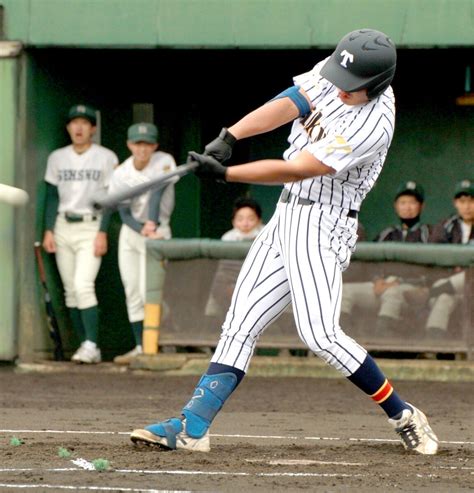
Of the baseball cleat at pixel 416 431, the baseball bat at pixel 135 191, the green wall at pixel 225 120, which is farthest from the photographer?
the green wall at pixel 225 120

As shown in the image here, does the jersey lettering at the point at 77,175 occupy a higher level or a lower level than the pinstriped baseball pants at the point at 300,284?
higher

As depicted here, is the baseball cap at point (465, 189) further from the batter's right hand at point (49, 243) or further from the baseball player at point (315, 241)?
the baseball player at point (315, 241)

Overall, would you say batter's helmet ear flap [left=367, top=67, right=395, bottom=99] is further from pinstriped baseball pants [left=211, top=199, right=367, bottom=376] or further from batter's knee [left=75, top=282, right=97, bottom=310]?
batter's knee [left=75, top=282, right=97, bottom=310]

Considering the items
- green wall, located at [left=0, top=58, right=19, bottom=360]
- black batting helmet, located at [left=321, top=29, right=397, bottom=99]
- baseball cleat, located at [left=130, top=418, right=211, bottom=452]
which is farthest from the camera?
green wall, located at [left=0, top=58, right=19, bottom=360]

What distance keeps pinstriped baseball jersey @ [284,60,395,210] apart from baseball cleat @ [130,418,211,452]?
1.07 metres

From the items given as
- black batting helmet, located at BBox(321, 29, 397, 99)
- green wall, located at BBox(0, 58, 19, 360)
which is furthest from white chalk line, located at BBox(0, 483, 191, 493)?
green wall, located at BBox(0, 58, 19, 360)

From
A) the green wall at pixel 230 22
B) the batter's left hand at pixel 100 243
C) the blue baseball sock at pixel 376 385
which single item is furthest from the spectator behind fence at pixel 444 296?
the blue baseball sock at pixel 376 385

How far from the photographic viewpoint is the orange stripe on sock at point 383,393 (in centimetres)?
600

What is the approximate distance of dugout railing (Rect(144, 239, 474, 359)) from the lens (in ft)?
32.2

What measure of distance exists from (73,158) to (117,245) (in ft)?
3.51

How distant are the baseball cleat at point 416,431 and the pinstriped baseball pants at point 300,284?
343 millimetres

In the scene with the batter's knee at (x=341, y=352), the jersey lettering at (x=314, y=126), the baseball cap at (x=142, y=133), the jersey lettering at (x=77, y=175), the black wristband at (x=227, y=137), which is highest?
the baseball cap at (x=142, y=133)

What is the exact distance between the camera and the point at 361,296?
992 centimetres

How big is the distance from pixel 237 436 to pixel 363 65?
206 centimetres
